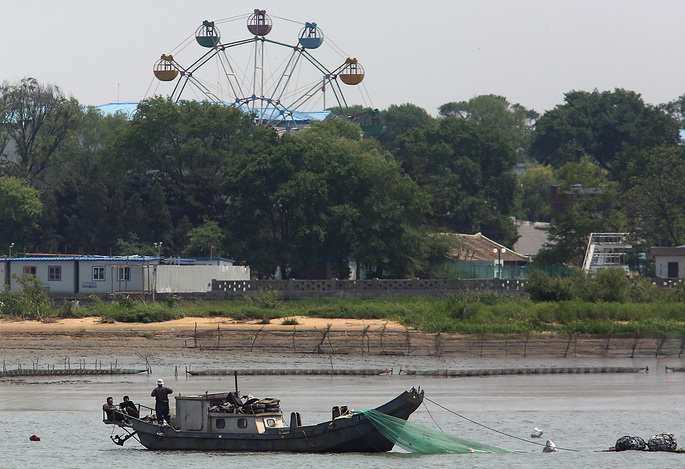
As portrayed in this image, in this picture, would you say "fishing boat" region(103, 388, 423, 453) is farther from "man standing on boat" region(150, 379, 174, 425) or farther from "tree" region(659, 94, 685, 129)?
"tree" region(659, 94, 685, 129)

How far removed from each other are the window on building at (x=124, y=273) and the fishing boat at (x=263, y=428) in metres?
36.2

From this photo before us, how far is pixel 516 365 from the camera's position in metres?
51.2

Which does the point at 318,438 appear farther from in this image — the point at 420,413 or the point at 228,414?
the point at 420,413

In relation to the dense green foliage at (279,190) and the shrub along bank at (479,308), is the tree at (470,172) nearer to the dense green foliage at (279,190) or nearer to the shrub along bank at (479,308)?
the dense green foliage at (279,190)

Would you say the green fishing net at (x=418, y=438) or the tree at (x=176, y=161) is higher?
the tree at (x=176, y=161)

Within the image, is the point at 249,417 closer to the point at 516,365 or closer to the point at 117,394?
the point at 117,394

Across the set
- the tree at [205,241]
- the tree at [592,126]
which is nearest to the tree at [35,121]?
the tree at [205,241]

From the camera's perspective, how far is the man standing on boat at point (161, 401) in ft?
108

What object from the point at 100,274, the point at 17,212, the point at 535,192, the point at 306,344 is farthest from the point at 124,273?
the point at 535,192

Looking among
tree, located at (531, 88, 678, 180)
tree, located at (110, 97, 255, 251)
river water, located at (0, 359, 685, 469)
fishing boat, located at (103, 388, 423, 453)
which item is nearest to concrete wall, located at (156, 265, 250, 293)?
tree, located at (110, 97, 255, 251)

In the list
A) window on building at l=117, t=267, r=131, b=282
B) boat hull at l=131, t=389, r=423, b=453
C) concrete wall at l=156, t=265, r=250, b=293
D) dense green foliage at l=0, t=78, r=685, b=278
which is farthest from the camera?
dense green foliage at l=0, t=78, r=685, b=278

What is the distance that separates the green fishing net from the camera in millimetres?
31953

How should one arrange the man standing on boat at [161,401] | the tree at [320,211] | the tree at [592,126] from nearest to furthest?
the man standing on boat at [161,401] < the tree at [320,211] < the tree at [592,126]

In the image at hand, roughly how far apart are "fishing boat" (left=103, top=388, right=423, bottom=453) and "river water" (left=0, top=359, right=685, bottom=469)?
1.40 feet
